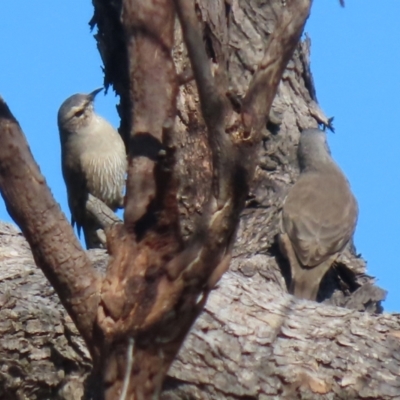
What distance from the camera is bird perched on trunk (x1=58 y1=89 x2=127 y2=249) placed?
7.84 meters

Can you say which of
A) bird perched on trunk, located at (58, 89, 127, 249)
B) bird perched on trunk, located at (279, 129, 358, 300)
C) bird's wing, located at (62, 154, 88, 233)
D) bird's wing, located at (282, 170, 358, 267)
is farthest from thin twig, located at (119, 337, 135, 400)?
bird's wing, located at (62, 154, 88, 233)

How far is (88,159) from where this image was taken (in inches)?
313

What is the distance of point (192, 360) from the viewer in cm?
350

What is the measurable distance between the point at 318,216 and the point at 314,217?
0.04 m

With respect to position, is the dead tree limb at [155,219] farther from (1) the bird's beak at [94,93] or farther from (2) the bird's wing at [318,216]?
(1) the bird's beak at [94,93]

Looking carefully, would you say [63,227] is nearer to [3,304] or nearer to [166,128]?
[166,128]

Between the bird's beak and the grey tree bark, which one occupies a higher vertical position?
the bird's beak

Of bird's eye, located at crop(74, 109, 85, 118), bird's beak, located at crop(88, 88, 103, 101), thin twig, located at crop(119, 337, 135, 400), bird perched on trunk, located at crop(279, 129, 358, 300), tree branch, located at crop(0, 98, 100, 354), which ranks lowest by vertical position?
thin twig, located at crop(119, 337, 135, 400)

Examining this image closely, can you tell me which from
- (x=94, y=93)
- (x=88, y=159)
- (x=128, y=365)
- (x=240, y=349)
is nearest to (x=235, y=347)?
(x=240, y=349)

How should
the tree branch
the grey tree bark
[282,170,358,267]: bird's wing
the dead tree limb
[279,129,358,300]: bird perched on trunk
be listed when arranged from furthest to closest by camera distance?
[282,170,358,267]: bird's wing < [279,129,358,300]: bird perched on trunk < the grey tree bark < the tree branch < the dead tree limb

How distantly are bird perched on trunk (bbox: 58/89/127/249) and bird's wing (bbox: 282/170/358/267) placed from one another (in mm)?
1537

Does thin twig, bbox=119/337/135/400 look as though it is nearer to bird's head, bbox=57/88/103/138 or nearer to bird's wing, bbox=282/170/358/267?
bird's wing, bbox=282/170/358/267

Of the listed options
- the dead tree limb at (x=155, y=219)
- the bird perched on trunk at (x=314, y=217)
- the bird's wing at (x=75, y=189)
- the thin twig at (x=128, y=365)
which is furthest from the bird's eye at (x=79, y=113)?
the thin twig at (x=128, y=365)

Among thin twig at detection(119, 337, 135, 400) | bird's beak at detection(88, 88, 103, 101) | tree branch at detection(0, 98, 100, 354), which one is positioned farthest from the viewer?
bird's beak at detection(88, 88, 103, 101)
